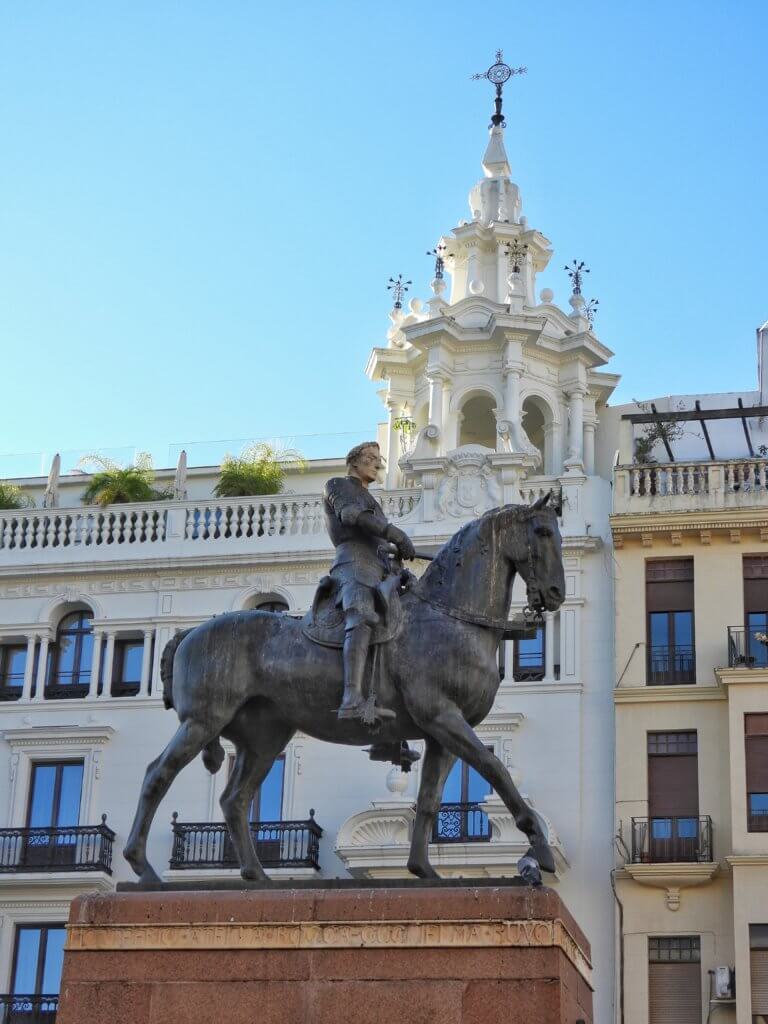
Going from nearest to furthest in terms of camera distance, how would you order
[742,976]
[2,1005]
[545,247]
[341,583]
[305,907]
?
[305,907] < [341,583] < [742,976] < [2,1005] < [545,247]

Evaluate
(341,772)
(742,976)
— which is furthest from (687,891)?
(341,772)

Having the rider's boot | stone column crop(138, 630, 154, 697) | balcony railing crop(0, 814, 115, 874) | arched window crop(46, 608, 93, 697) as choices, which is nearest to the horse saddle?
the rider's boot

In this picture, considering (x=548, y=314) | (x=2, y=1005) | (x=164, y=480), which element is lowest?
(x=2, y=1005)

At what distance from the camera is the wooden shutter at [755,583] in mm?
39406

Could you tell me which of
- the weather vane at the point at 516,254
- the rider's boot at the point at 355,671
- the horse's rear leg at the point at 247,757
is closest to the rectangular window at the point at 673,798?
the weather vane at the point at 516,254

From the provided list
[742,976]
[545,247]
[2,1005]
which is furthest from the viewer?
[545,247]

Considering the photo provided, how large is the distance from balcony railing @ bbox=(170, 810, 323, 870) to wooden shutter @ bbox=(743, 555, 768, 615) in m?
9.67

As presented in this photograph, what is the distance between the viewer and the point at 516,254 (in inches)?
1865

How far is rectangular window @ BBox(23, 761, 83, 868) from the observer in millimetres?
39062

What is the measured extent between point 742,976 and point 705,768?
166 inches

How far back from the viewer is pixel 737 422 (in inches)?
1791

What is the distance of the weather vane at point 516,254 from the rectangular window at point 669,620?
33.1 ft

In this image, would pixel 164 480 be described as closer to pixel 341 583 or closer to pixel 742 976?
pixel 742 976

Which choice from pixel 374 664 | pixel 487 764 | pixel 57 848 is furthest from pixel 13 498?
pixel 487 764
